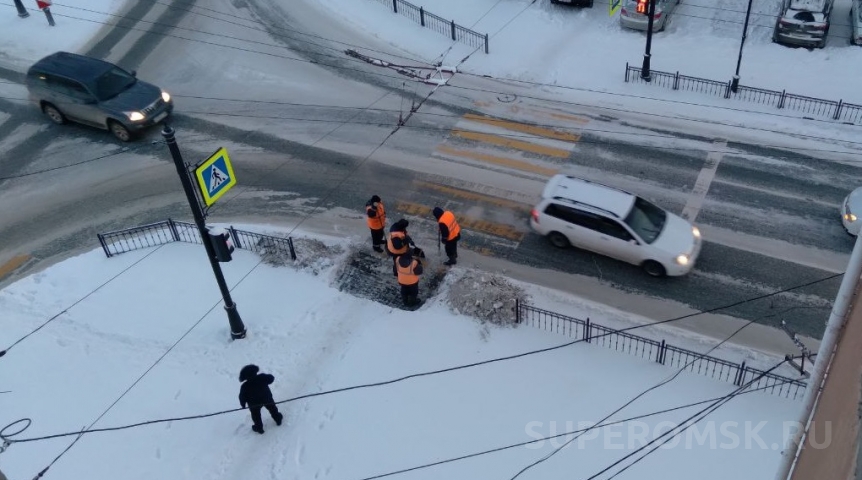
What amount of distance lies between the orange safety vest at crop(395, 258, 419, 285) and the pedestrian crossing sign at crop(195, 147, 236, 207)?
11.2 ft

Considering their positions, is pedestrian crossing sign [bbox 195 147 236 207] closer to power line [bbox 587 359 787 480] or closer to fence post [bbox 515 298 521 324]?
fence post [bbox 515 298 521 324]

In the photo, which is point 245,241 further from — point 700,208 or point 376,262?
point 700,208

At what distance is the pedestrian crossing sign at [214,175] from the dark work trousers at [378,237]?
3846 mm

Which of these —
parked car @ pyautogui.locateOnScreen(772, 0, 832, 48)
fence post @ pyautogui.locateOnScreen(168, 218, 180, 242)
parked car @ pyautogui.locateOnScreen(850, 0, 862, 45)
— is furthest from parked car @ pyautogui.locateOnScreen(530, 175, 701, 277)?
parked car @ pyautogui.locateOnScreen(850, 0, 862, 45)

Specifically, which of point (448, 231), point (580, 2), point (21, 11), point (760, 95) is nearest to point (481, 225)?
point (448, 231)

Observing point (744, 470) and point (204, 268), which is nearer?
point (744, 470)

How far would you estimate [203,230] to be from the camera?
488 inches

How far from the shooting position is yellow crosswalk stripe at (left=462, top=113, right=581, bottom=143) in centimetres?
1947

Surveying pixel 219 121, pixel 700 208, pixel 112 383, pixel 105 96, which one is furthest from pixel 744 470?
pixel 105 96

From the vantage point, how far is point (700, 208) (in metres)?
16.9

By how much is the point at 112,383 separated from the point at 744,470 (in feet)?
34.4

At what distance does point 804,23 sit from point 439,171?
41.7ft

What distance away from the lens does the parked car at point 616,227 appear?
1477cm

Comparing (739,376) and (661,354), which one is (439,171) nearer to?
(661,354)
